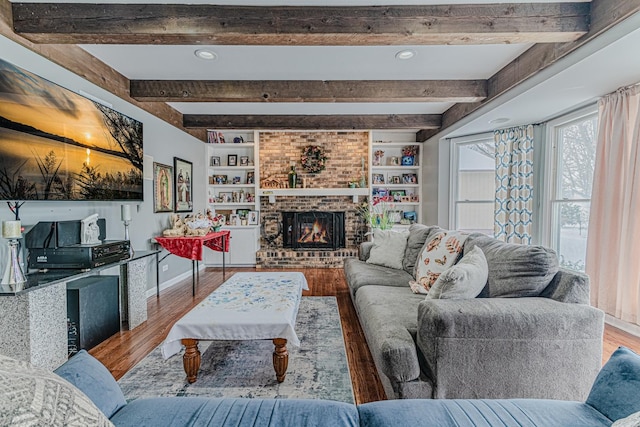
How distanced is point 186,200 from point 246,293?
303 centimetres

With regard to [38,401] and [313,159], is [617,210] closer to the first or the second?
[38,401]

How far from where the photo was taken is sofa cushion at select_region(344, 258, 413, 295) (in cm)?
284

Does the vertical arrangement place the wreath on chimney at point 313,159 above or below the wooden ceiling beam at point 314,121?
below

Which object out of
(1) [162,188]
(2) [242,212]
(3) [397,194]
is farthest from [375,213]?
(1) [162,188]

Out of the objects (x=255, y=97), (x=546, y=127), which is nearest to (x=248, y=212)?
(x=255, y=97)

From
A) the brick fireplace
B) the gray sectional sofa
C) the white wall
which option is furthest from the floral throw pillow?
the brick fireplace

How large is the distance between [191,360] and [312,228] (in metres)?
4.09

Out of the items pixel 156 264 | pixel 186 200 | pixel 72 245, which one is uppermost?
pixel 186 200

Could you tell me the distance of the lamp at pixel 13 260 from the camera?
1.93 m

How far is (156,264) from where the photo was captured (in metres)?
4.05

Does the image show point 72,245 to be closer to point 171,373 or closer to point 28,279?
point 28,279

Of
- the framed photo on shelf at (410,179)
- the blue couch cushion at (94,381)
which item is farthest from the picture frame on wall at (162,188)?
the framed photo on shelf at (410,179)

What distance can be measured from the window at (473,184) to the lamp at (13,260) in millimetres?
5156

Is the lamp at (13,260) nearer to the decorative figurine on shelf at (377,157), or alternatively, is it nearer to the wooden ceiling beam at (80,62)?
the wooden ceiling beam at (80,62)
